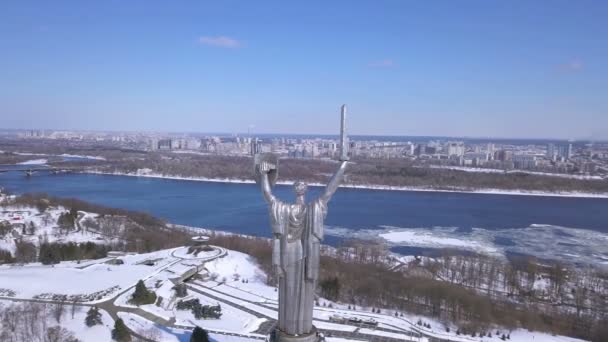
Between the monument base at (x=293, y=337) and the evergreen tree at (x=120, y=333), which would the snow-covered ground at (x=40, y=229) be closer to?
the evergreen tree at (x=120, y=333)

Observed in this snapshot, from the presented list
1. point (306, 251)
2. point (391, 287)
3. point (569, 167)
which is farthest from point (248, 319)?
point (569, 167)

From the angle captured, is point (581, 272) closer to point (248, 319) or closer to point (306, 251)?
point (248, 319)

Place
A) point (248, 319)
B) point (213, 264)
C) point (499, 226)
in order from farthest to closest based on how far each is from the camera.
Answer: point (499, 226) → point (213, 264) → point (248, 319)

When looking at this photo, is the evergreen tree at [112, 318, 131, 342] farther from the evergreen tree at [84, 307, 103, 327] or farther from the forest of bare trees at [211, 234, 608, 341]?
the forest of bare trees at [211, 234, 608, 341]

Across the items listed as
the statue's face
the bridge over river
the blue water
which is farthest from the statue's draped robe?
the bridge over river

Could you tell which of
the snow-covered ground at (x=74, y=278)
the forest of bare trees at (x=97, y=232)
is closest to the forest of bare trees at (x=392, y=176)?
the forest of bare trees at (x=97, y=232)

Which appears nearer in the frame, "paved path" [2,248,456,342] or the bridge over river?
"paved path" [2,248,456,342]

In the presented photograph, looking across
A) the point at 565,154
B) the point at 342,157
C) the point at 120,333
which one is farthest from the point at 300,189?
the point at 565,154
